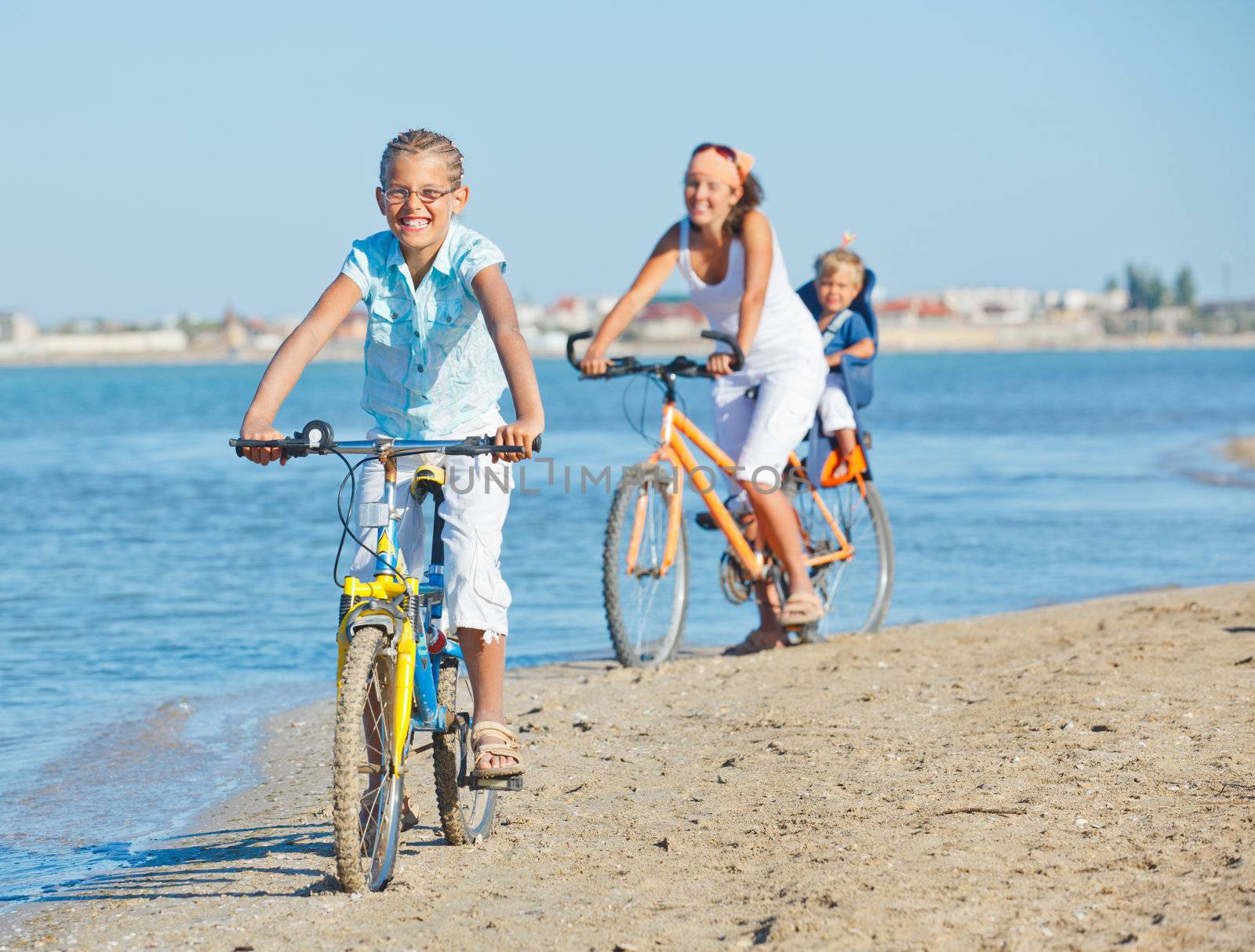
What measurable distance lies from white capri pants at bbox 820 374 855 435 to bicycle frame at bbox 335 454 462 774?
14.3 ft

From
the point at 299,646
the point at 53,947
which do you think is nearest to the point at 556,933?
the point at 53,947

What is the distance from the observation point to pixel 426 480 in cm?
401

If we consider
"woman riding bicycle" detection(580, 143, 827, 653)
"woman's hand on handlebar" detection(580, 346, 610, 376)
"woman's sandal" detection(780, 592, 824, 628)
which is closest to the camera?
"woman's hand on handlebar" detection(580, 346, 610, 376)

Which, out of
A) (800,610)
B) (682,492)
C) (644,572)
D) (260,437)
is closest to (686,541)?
(682,492)

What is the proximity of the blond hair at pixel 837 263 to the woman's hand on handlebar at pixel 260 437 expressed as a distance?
474cm

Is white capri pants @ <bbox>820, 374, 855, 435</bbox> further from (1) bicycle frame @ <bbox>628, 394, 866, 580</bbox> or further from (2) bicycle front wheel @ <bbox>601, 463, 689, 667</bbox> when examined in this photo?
(2) bicycle front wheel @ <bbox>601, 463, 689, 667</bbox>

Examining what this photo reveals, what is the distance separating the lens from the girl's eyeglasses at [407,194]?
4043 millimetres

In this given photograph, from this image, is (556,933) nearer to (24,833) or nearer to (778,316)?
(24,833)

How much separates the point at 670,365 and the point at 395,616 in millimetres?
3293

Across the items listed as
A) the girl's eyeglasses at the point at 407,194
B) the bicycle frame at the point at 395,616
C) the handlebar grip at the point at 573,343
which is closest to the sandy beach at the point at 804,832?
the bicycle frame at the point at 395,616

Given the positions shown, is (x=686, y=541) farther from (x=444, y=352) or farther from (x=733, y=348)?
(x=444, y=352)

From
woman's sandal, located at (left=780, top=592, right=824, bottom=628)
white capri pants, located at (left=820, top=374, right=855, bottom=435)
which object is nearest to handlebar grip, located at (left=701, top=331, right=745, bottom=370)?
woman's sandal, located at (left=780, top=592, right=824, bottom=628)

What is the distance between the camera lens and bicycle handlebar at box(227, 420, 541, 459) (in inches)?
142

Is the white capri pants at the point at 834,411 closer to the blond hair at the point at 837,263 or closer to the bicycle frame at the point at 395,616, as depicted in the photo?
the blond hair at the point at 837,263
